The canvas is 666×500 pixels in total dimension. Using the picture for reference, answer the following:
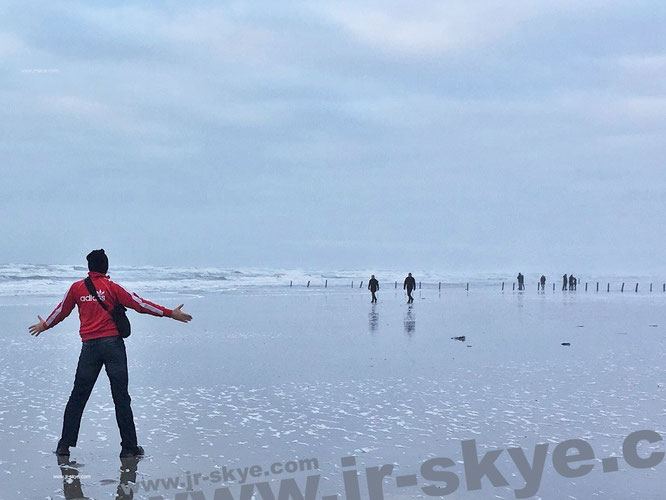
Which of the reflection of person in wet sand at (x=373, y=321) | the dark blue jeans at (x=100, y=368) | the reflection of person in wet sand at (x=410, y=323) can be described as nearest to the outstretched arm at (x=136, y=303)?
the dark blue jeans at (x=100, y=368)

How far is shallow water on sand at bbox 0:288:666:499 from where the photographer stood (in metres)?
7.07

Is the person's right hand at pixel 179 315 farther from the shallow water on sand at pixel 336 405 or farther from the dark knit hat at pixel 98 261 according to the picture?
the shallow water on sand at pixel 336 405

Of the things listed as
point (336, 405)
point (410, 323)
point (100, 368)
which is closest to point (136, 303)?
point (100, 368)

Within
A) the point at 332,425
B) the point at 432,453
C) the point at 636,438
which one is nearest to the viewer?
the point at 432,453

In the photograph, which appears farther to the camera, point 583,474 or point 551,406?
point 551,406

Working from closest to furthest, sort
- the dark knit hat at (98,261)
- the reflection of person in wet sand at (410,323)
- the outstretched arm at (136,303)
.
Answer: the outstretched arm at (136,303) < the dark knit hat at (98,261) < the reflection of person in wet sand at (410,323)

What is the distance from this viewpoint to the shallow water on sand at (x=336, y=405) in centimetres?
707

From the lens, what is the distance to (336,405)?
10.6 metres

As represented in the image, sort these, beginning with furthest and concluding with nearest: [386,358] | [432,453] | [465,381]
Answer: [386,358]
[465,381]
[432,453]

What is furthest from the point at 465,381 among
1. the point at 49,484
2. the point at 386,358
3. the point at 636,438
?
the point at 49,484

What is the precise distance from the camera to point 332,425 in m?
9.26

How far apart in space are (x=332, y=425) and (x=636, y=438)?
3.35 metres

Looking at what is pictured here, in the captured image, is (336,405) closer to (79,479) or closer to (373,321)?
(79,479)

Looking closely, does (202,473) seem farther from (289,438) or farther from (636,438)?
(636,438)
